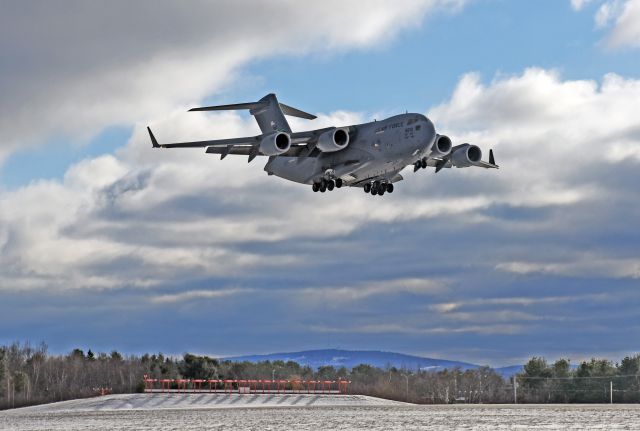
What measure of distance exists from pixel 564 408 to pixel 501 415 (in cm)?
576

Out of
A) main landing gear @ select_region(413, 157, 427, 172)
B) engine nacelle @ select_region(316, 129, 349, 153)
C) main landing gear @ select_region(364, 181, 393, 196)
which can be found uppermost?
engine nacelle @ select_region(316, 129, 349, 153)

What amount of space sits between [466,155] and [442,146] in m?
2.24

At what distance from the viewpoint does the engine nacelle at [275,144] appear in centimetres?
4331

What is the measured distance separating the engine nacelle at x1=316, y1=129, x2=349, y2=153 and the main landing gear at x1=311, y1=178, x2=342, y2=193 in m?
2.02

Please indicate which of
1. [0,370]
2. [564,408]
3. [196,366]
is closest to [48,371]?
[0,370]

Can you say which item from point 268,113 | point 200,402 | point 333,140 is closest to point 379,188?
point 333,140

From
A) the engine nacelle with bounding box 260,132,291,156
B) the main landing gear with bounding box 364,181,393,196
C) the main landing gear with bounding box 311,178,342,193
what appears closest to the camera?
the engine nacelle with bounding box 260,132,291,156

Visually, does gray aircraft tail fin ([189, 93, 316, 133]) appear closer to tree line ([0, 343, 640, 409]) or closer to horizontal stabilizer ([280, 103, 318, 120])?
horizontal stabilizer ([280, 103, 318, 120])

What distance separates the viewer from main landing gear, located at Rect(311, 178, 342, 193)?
47031 mm

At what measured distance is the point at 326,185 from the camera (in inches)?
1864

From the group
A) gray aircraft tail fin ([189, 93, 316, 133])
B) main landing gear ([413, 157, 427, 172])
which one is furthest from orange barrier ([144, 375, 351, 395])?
gray aircraft tail fin ([189, 93, 316, 133])

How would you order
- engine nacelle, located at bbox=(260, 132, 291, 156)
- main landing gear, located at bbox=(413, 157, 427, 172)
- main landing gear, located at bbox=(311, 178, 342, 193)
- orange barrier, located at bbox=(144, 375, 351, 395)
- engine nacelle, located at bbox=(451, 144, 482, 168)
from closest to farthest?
engine nacelle, located at bbox=(260, 132, 291, 156), main landing gear, located at bbox=(413, 157, 427, 172), main landing gear, located at bbox=(311, 178, 342, 193), engine nacelle, located at bbox=(451, 144, 482, 168), orange barrier, located at bbox=(144, 375, 351, 395)

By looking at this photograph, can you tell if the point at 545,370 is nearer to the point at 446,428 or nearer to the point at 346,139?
the point at 346,139

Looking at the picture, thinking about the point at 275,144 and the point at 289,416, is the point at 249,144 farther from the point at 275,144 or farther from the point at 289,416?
the point at 289,416
